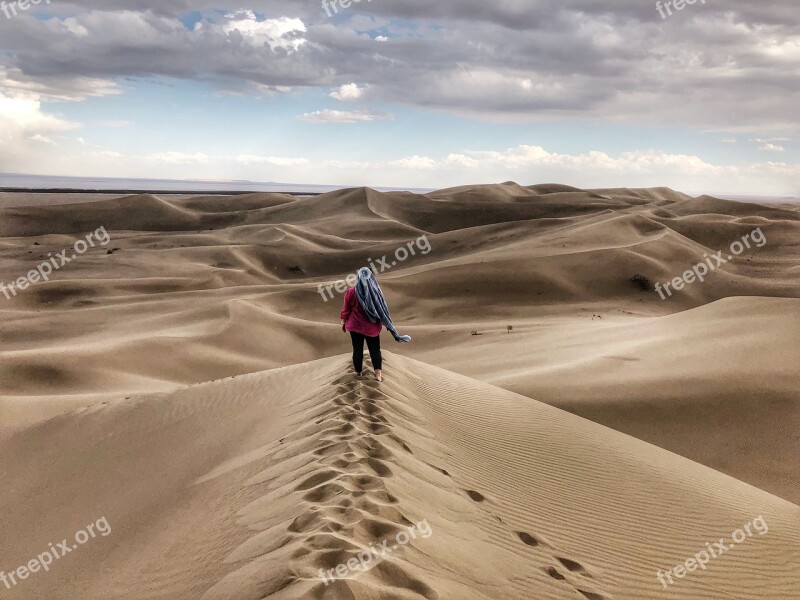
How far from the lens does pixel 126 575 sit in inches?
186

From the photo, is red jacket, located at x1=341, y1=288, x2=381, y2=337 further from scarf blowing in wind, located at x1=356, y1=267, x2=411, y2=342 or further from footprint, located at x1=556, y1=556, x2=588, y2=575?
footprint, located at x1=556, y1=556, x2=588, y2=575

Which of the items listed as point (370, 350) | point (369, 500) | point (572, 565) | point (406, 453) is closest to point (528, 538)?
point (572, 565)

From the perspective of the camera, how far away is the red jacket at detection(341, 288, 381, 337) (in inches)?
297

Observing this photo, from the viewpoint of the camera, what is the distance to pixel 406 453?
5434 mm

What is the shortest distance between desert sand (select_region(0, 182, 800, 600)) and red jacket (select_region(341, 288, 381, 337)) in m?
0.63

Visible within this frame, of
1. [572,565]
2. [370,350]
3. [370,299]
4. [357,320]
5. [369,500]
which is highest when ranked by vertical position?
[370,299]

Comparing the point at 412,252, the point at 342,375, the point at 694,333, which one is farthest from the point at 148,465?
the point at 412,252

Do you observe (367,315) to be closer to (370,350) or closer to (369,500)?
(370,350)

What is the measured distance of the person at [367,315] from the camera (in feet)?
24.4

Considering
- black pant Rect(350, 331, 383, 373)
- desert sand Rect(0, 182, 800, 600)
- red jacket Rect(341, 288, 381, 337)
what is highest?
red jacket Rect(341, 288, 381, 337)

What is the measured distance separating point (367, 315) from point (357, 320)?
15 cm

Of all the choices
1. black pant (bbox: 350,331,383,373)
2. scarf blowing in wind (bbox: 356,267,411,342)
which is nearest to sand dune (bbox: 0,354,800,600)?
black pant (bbox: 350,331,383,373)

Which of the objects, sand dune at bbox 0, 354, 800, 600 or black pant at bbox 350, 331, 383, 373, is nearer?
sand dune at bbox 0, 354, 800, 600

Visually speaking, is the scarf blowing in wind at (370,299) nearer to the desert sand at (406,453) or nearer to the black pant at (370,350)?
the black pant at (370,350)
